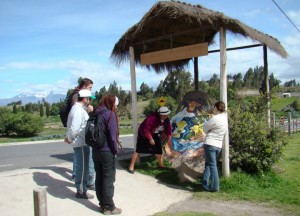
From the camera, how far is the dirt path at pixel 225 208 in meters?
5.50

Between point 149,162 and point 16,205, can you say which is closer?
point 16,205

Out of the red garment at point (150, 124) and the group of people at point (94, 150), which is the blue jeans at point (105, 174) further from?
the red garment at point (150, 124)

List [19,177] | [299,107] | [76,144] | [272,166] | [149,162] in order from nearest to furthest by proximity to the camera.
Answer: [76,144]
[19,177]
[272,166]
[149,162]
[299,107]

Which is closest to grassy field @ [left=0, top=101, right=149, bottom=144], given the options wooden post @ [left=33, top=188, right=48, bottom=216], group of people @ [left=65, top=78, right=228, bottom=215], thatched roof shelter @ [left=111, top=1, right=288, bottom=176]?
thatched roof shelter @ [left=111, top=1, right=288, bottom=176]

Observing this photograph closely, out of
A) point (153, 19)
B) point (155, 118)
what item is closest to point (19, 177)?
point (155, 118)

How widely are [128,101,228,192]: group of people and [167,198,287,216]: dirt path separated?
2.13 ft

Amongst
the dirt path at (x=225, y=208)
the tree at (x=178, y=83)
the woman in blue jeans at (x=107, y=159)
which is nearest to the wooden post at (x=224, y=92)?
the dirt path at (x=225, y=208)

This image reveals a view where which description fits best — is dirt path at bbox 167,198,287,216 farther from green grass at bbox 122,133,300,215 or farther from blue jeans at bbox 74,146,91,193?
blue jeans at bbox 74,146,91,193

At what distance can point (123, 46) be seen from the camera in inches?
350

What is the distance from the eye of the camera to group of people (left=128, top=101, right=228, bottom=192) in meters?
6.61

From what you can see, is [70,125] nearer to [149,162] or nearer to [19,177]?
[19,177]

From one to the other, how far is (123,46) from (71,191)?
4158 millimetres

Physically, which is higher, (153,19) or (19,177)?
(153,19)

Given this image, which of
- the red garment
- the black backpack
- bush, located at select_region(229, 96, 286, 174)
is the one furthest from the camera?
the red garment
